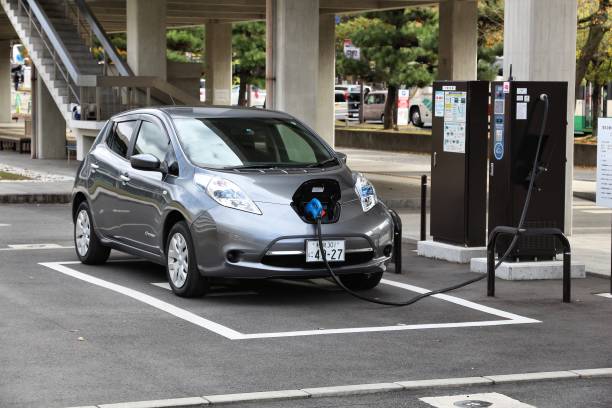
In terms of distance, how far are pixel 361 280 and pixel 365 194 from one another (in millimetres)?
817

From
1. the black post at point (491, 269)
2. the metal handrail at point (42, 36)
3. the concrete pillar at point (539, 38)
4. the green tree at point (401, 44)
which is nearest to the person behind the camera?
the black post at point (491, 269)

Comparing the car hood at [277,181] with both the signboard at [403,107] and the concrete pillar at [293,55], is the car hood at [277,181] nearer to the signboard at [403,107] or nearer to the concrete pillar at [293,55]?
the concrete pillar at [293,55]

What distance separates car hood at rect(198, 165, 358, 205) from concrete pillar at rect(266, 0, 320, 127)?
12.6m

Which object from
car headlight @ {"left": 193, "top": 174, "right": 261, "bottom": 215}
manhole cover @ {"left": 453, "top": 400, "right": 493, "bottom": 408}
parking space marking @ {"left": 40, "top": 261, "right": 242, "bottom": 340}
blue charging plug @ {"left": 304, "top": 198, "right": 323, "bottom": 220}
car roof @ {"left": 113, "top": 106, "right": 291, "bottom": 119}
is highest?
car roof @ {"left": 113, "top": 106, "right": 291, "bottom": 119}

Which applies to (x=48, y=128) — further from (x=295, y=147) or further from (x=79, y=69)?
(x=295, y=147)

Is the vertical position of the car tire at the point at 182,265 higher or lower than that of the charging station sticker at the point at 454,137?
lower

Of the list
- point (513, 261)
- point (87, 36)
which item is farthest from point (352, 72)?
point (513, 261)

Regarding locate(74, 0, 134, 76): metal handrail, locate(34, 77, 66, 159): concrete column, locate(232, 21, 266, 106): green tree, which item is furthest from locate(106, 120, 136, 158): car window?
locate(232, 21, 266, 106): green tree

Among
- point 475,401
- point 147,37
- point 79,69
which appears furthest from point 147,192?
point 147,37

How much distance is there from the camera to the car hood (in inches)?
416

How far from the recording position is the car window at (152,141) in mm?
11648

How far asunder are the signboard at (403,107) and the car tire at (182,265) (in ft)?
174

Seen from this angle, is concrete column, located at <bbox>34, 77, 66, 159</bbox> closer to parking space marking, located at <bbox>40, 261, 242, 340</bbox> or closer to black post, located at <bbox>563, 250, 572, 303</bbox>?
parking space marking, located at <bbox>40, 261, 242, 340</bbox>

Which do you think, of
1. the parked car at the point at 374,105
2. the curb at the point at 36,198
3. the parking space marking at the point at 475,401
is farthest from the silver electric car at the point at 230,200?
the parked car at the point at 374,105
